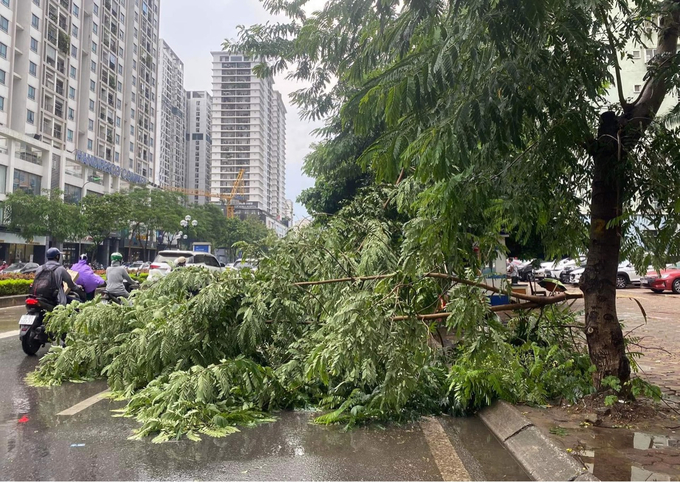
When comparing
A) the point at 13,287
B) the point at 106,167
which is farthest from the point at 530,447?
the point at 106,167

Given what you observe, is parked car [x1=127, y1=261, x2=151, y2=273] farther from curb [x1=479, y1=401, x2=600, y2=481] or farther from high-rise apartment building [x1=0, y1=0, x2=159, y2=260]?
curb [x1=479, y1=401, x2=600, y2=481]

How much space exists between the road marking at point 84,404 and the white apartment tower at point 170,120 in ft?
409

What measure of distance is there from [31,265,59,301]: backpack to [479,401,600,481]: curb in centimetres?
699

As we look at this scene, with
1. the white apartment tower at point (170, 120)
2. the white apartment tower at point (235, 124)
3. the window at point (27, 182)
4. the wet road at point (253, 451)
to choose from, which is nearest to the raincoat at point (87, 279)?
the wet road at point (253, 451)

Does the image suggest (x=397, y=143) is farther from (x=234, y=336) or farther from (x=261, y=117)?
(x=261, y=117)

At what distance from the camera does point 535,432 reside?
4578 mm

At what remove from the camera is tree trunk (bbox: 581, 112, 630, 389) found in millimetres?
5305

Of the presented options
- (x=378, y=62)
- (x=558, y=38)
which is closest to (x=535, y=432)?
(x=558, y=38)

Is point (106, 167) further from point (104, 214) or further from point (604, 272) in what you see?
point (604, 272)

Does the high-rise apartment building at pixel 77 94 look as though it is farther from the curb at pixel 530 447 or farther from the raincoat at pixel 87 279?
the curb at pixel 530 447

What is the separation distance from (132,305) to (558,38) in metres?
6.81

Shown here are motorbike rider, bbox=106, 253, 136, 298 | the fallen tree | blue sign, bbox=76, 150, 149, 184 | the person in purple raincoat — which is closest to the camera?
the fallen tree

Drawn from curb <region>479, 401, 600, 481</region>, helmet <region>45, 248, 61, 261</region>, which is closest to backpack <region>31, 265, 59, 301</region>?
helmet <region>45, 248, 61, 261</region>

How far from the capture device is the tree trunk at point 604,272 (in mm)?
5305
